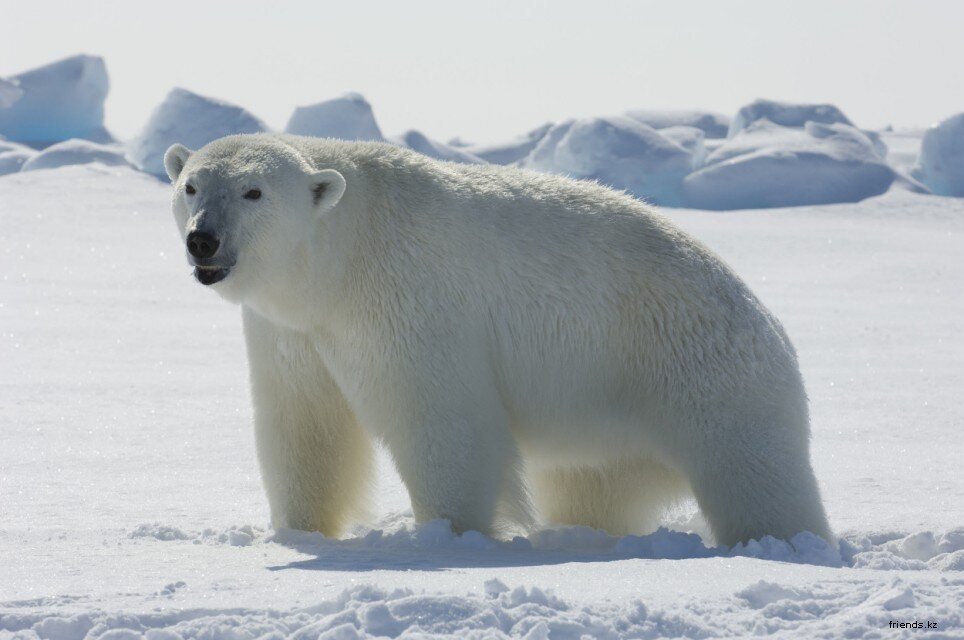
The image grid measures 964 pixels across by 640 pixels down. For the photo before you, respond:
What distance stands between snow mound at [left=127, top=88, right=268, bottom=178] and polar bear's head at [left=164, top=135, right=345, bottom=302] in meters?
16.5

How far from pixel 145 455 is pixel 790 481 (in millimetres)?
3320

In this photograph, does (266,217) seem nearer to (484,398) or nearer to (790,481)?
(484,398)

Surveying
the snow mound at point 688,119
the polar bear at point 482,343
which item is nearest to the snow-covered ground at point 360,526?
the polar bear at point 482,343

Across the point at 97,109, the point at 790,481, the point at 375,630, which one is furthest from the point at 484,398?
the point at 97,109

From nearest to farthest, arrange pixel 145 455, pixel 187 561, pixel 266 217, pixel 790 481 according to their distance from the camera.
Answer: pixel 187 561 < pixel 266 217 < pixel 790 481 < pixel 145 455

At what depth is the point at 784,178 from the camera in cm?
2028

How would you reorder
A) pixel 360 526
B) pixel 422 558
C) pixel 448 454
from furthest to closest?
pixel 360 526 → pixel 448 454 → pixel 422 558

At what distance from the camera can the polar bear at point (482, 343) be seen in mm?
3838

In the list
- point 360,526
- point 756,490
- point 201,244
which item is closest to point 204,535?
point 360,526

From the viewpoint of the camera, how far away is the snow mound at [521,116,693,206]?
2012 centimetres

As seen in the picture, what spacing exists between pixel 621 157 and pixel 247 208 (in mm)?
16920

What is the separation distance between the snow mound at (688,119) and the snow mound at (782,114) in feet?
15.8

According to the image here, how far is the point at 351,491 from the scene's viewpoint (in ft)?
14.1

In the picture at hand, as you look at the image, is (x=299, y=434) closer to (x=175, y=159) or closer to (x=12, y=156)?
(x=175, y=159)
